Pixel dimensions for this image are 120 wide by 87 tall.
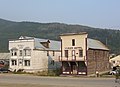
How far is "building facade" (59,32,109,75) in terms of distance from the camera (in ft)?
234

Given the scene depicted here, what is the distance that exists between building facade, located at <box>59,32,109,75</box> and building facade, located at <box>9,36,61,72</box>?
11.8 metres

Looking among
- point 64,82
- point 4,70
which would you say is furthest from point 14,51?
point 64,82

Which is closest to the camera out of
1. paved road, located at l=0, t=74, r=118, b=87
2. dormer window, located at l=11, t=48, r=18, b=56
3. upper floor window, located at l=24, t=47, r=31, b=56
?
paved road, located at l=0, t=74, r=118, b=87

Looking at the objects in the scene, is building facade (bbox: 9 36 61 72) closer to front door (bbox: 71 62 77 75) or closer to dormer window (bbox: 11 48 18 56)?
dormer window (bbox: 11 48 18 56)

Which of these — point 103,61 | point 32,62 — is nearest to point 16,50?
point 32,62

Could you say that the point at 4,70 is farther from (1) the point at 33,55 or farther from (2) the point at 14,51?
(1) the point at 33,55

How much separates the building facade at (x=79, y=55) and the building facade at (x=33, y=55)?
1181 cm

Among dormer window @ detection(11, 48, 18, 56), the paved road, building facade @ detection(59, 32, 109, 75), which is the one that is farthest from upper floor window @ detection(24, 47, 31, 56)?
the paved road

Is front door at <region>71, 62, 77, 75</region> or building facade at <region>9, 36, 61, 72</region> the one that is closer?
front door at <region>71, 62, 77, 75</region>

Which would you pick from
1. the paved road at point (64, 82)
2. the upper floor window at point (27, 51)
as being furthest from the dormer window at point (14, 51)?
the paved road at point (64, 82)

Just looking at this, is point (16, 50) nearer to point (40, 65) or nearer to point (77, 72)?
point (40, 65)

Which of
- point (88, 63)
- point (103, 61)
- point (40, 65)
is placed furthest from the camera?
point (40, 65)

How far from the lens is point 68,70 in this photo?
73625 millimetres

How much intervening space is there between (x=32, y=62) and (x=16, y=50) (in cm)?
673
